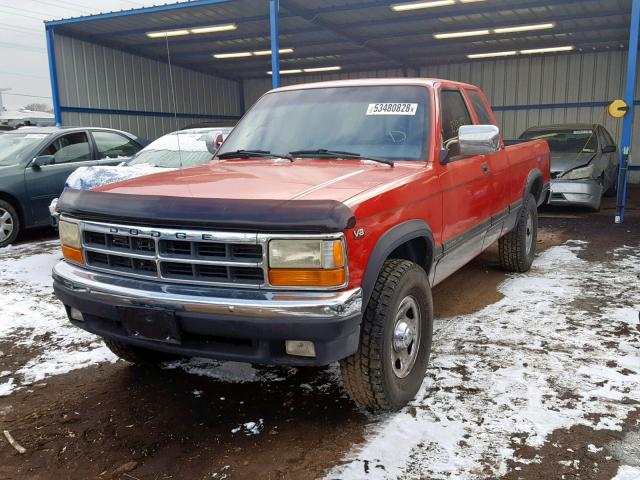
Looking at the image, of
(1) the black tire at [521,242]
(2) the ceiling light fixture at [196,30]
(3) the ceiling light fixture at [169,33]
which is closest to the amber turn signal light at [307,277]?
(1) the black tire at [521,242]

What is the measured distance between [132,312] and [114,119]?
54.5 feet

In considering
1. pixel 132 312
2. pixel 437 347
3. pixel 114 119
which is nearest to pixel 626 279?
pixel 437 347

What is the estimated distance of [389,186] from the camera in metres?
2.97

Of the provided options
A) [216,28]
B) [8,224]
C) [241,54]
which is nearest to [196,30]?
[216,28]

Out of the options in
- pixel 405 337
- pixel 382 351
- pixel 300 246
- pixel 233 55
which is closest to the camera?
pixel 300 246

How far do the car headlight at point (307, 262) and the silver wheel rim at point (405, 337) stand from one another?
1.98 ft

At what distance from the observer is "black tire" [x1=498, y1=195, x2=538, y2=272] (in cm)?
576

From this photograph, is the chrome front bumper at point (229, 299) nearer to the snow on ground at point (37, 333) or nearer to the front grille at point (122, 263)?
the front grille at point (122, 263)

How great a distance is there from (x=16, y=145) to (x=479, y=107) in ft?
22.6

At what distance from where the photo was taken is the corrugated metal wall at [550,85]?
17844 mm

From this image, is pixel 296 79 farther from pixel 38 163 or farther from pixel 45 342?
pixel 45 342

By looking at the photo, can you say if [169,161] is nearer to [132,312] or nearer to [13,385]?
[13,385]

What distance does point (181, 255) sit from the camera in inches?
104

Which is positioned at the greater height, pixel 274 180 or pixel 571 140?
pixel 274 180
